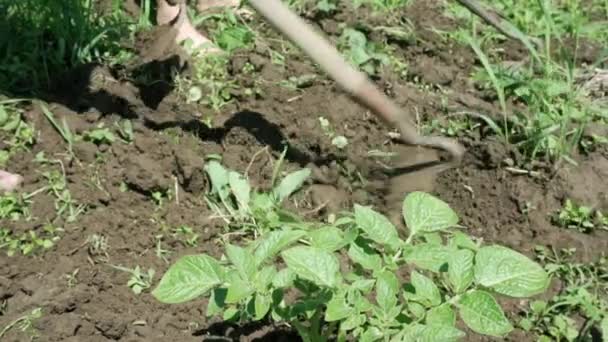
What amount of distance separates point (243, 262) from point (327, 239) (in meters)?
0.20

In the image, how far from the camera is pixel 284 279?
75.9 inches

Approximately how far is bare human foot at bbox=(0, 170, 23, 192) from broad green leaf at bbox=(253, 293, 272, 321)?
46.3 inches

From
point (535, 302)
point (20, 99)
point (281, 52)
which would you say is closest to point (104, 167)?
point (20, 99)

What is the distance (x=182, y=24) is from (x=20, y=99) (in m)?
0.72

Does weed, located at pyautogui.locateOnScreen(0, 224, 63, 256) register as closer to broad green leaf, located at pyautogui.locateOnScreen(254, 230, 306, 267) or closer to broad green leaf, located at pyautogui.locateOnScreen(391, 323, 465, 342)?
broad green leaf, located at pyautogui.locateOnScreen(254, 230, 306, 267)

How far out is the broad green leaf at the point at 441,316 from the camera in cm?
186

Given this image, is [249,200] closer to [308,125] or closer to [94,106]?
[308,125]

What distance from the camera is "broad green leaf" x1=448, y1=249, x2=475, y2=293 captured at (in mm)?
1914

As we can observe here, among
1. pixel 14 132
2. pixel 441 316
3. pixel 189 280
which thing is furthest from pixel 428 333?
pixel 14 132

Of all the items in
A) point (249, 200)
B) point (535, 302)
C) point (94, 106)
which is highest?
point (94, 106)

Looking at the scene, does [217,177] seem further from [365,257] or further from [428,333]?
[428,333]

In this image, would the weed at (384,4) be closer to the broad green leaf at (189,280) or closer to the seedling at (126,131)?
the seedling at (126,131)

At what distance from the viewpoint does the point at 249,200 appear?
279 cm

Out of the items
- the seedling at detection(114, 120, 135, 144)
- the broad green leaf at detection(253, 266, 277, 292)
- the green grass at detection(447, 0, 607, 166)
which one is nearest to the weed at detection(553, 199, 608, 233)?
the green grass at detection(447, 0, 607, 166)
